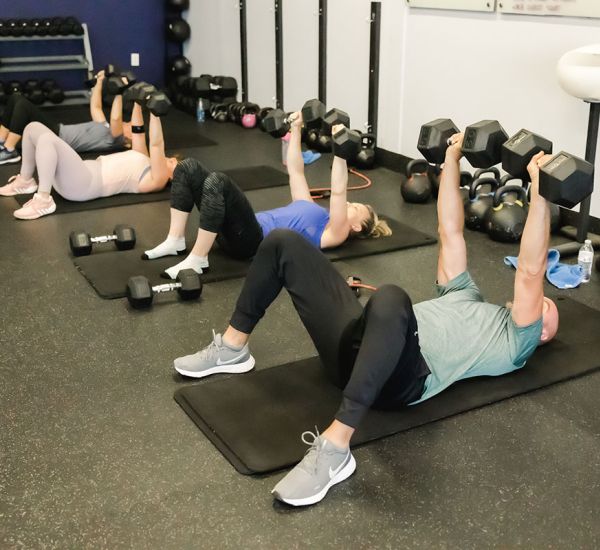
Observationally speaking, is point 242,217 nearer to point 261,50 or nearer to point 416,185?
point 416,185

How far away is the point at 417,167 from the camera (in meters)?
4.61

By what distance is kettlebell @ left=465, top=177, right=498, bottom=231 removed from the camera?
3.98m

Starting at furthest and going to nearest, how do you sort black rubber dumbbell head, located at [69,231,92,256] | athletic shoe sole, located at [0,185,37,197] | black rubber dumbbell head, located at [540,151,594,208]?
1. athletic shoe sole, located at [0,185,37,197]
2. black rubber dumbbell head, located at [69,231,92,256]
3. black rubber dumbbell head, located at [540,151,594,208]

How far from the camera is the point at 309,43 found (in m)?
6.08

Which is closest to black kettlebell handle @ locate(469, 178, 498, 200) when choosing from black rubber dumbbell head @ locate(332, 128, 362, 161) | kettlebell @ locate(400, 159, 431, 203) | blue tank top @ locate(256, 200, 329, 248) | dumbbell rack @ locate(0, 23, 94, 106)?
kettlebell @ locate(400, 159, 431, 203)

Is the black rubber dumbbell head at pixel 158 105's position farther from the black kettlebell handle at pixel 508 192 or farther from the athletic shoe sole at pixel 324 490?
the athletic shoe sole at pixel 324 490

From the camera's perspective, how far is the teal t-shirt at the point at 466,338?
7.20 feet

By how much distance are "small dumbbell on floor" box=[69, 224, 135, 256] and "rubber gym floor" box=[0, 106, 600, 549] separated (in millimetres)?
576

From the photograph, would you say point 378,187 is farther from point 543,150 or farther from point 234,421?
point 234,421

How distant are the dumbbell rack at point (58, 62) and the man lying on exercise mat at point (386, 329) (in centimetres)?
566

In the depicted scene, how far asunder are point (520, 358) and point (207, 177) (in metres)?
1.49

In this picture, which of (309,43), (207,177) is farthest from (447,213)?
(309,43)

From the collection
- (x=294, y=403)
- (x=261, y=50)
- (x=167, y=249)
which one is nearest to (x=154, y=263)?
(x=167, y=249)

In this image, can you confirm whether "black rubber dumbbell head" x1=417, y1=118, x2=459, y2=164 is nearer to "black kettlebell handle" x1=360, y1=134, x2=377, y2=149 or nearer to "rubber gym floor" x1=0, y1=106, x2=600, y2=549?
"rubber gym floor" x1=0, y1=106, x2=600, y2=549
